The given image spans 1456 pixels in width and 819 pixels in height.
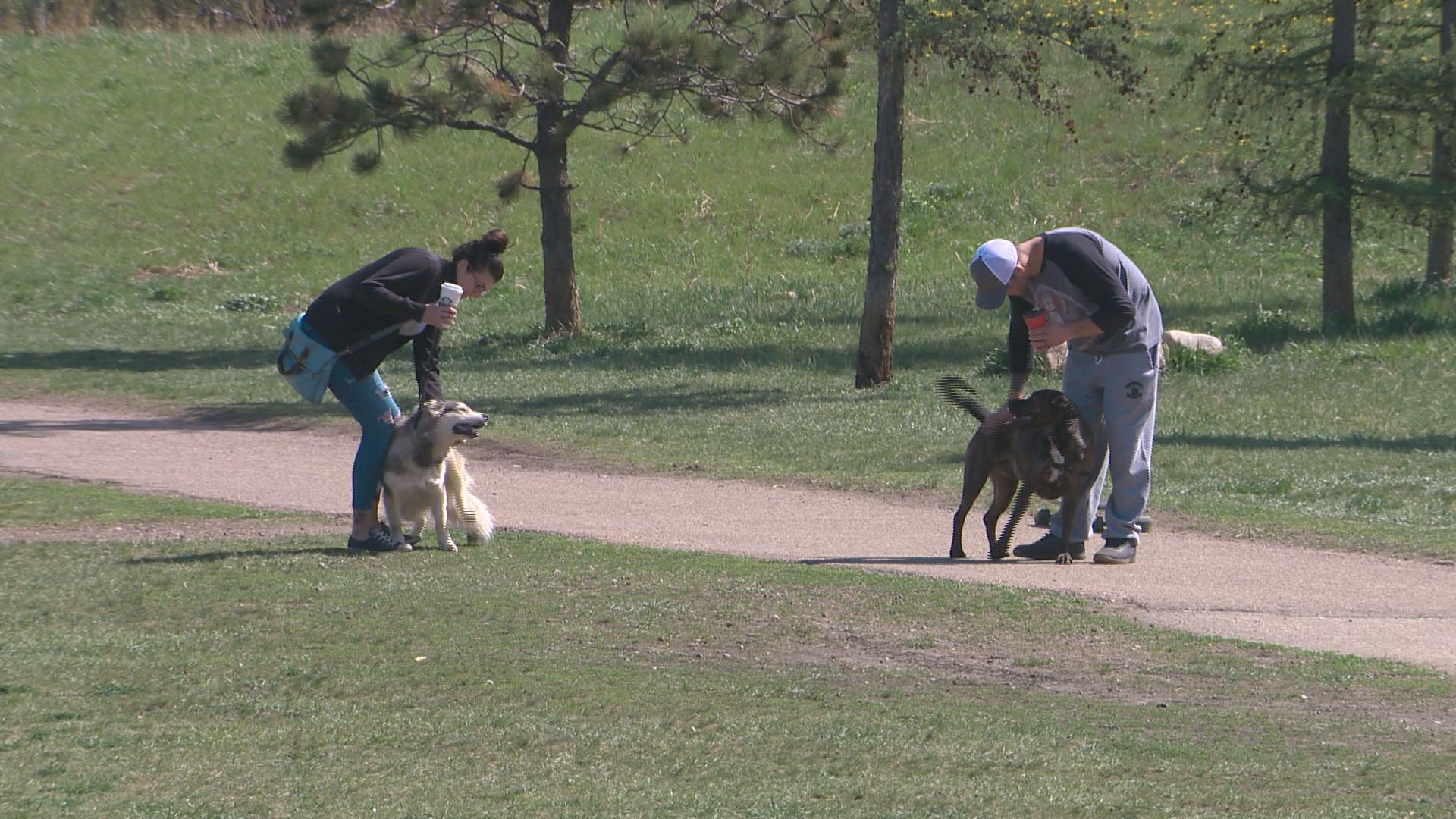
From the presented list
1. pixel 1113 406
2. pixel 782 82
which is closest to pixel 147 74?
pixel 782 82

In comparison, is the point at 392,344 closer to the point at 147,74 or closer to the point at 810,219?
the point at 810,219

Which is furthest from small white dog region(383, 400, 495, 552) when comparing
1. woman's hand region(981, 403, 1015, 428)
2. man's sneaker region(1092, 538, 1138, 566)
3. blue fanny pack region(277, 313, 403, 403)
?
man's sneaker region(1092, 538, 1138, 566)

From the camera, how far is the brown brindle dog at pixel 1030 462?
27.7ft

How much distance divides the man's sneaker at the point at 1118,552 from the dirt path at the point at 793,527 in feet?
0.30

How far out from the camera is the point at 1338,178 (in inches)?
760

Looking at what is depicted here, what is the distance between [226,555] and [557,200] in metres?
14.0

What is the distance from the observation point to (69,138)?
111 ft

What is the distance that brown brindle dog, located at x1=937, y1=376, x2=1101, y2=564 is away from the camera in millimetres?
8445

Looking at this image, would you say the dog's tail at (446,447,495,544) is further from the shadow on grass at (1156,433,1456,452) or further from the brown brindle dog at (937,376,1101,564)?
the shadow on grass at (1156,433,1456,452)

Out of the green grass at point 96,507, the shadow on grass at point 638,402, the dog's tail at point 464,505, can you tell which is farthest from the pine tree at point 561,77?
the dog's tail at point 464,505

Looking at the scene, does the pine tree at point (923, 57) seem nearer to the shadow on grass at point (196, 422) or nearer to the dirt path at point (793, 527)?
the dirt path at point (793, 527)

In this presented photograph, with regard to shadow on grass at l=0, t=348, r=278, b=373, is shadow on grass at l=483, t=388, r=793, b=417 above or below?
below

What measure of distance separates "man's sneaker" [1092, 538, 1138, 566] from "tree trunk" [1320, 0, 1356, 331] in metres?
12.0

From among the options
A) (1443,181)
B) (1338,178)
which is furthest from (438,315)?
(1443,181)
